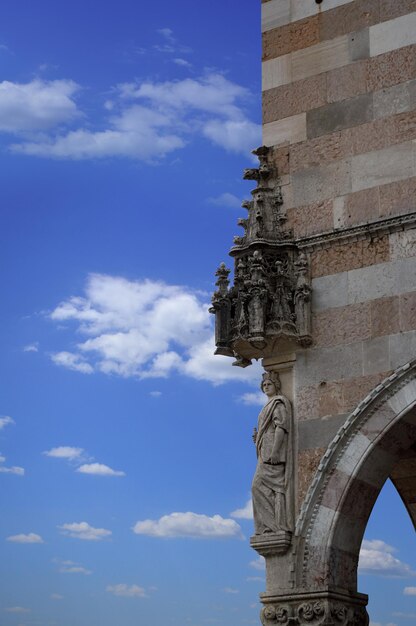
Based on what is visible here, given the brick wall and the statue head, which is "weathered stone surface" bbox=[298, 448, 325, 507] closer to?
the brick wall

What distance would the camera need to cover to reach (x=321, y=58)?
50.4ft

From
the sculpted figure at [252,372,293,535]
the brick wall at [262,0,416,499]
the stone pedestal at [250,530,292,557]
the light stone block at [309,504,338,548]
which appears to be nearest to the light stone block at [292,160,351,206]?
the brick wall at [262,0,416,499]

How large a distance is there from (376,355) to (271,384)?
1.26 m

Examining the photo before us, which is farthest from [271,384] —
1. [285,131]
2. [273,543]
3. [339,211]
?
[285,131]

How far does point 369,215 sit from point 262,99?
2278 mm

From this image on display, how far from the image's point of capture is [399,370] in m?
13.5

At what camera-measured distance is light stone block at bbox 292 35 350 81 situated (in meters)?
15.2

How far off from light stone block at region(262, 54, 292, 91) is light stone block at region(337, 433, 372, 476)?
4.48 metres

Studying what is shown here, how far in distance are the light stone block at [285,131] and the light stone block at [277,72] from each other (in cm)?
50

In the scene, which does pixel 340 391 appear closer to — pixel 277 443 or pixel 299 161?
pixel 277 443

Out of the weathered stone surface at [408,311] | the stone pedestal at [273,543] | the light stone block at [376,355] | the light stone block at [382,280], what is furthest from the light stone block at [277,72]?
the stone pedestal at [273,543]

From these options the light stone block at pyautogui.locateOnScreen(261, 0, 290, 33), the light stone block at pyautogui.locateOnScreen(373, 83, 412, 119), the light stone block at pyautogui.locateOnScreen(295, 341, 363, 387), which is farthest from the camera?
the light stone block at pyautogui.locateOnScreen(261, 0, 290, 33)

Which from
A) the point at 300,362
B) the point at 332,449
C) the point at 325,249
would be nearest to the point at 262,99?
the point at 325,249

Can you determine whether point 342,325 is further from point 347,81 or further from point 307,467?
point 347,81
